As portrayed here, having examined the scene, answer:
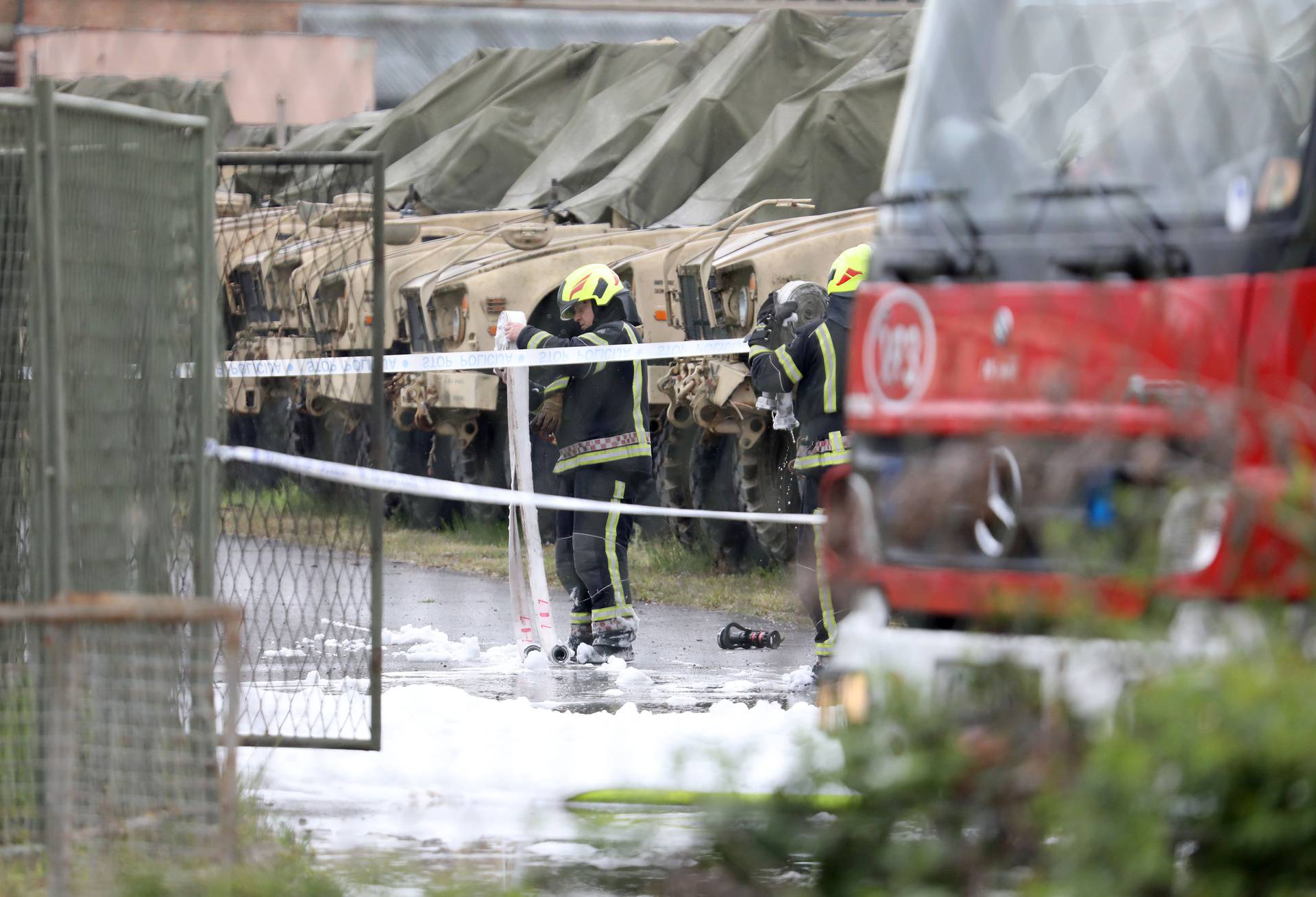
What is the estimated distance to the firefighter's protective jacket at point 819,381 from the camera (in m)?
9.12

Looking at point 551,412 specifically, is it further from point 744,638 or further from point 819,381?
point 819,381

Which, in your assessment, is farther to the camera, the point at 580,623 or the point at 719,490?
the point at 719,490

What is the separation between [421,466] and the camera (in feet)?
53.5

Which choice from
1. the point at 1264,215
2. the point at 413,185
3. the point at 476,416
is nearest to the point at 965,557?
the point at 1264,215

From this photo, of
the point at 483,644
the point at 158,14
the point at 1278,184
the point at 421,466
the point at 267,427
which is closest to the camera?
the point at 1278,184

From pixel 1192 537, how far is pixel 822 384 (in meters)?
4.96

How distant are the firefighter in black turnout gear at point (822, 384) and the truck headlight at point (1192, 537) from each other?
4.67 metres

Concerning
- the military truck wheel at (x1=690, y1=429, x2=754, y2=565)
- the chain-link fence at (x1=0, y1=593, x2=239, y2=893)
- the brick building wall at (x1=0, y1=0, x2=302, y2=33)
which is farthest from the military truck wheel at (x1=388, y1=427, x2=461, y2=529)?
the chain-link fence at (x1=0, y1=593, x2=239, y2=893)

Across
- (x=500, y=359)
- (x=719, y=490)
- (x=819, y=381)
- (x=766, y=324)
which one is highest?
(x=766, y=324)

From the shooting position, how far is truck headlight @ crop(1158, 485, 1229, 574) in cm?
416

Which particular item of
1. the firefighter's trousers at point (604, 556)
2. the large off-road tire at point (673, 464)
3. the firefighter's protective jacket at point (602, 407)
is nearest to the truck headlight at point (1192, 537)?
the firefighter's trousers at point (604, 556)

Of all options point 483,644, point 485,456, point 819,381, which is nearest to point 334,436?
point 485,456

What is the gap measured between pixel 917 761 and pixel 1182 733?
20.8 inches

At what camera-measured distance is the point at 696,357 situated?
41.1 feet
